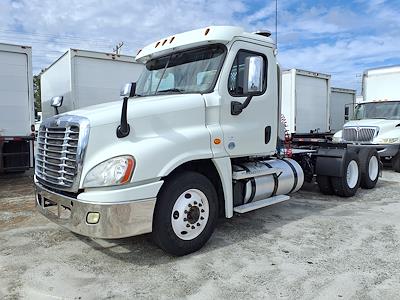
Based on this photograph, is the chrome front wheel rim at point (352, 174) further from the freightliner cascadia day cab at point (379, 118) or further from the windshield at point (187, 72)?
the windshield at point (187, 72)

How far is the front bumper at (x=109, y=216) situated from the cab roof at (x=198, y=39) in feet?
7.27

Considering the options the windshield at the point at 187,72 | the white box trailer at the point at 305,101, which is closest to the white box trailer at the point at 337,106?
A: the white box trailer at the point at 305,101

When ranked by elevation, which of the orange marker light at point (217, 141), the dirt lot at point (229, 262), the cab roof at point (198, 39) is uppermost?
the cab roof at point (198, 39)

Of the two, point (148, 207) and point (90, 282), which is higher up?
point (148, 207)

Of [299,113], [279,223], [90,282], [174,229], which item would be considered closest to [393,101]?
[299,113]

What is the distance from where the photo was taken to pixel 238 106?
5.09m

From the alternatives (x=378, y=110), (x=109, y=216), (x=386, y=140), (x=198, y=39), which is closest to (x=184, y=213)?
(x=109, y=216)

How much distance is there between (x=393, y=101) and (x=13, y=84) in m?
11.6

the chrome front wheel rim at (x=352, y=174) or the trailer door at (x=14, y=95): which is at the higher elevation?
the trailer door at (x=14, y=95)

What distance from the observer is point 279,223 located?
6.01m

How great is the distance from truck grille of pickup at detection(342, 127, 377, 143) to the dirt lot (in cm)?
593

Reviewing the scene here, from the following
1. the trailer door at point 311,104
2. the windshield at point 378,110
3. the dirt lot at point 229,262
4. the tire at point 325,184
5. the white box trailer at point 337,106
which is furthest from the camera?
the white box trailer at point 337,106

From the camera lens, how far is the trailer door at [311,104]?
1448 centimetres

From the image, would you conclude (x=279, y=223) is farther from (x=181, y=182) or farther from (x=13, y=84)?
(x=13, y=84)
